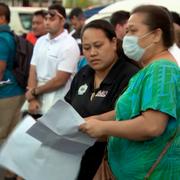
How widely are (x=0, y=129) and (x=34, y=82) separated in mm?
708

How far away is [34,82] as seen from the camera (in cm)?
501

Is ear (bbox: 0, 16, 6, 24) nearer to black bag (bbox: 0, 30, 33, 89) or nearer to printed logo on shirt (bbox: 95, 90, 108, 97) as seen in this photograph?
black bag (bbox: 0, 30, 33, 89)

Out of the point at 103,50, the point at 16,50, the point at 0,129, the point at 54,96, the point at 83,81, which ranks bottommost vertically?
the point at 0,129

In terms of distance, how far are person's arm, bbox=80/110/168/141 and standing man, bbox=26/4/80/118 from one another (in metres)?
2.45

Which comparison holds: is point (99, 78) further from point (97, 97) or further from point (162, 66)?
point (162, 66)

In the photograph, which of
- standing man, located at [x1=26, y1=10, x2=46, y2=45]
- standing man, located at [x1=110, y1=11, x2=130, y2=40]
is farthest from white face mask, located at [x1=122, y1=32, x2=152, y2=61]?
standing man, located at [x1=26, y1=10, x2=46, y2=45]

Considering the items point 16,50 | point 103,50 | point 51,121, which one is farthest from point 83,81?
point 16,50

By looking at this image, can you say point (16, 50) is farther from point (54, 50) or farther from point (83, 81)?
point (83, 81)

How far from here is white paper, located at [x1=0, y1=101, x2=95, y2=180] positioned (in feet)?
8.25

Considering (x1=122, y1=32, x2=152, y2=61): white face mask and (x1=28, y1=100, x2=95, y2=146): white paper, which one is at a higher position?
(x1=122, y1=32, x2=152, y2=61): white face mask

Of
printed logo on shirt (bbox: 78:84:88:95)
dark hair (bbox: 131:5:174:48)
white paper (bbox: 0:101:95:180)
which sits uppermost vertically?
dark hair (bbox: 131:5:174:48)

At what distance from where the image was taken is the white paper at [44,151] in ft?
8.25

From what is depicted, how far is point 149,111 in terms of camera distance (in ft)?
7.41

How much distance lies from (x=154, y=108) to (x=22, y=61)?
3195 millimetres
